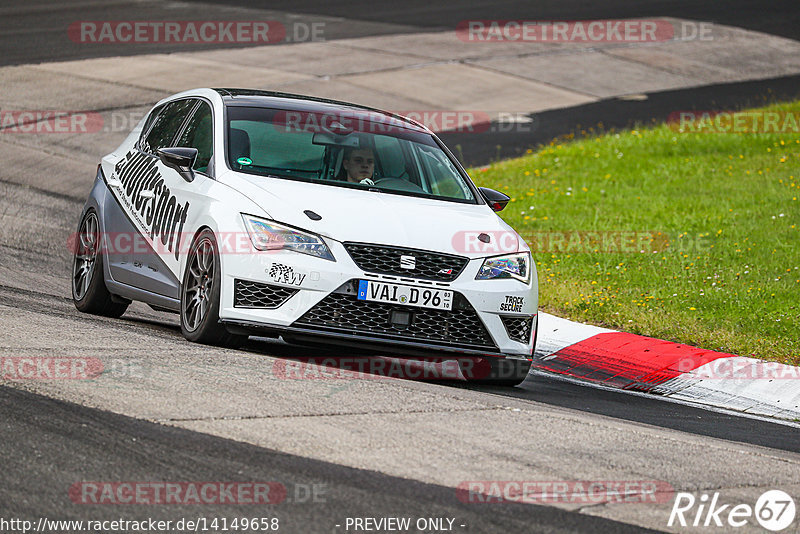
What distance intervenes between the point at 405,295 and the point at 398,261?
0.21 m

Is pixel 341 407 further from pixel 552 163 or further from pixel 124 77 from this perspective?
pixel 124 77

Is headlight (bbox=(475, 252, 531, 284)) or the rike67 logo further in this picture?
headlight (bbox=(475, 252, 531, 284))

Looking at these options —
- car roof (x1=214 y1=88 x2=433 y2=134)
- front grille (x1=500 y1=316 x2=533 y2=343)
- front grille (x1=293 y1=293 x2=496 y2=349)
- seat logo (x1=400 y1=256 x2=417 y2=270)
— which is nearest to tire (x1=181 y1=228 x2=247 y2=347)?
front grille (x1=293 y1=293 x2=496 y2=349)

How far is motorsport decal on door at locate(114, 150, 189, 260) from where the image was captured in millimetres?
8328

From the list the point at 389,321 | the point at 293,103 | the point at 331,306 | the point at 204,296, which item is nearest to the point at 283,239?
the point at 331,306

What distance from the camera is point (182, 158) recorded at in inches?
323

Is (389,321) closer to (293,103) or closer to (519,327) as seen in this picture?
(519,327)

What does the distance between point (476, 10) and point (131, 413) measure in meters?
29.1

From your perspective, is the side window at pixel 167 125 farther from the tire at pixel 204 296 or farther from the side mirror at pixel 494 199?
the side mirror at pixel 494 199

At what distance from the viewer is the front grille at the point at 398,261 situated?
741 centimetres

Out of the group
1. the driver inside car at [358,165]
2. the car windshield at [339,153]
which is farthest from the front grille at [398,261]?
the driver inside car at [358,165]

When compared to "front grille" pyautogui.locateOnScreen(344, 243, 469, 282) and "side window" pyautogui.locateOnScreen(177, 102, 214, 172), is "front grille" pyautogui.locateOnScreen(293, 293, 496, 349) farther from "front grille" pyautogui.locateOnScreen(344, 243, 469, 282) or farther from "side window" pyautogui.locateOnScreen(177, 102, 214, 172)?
"side window" pyautogui.locateOnScreen(177, 102, 214, 172)

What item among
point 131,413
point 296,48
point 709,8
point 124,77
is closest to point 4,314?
point 131,413

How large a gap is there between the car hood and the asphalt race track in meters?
0.87
